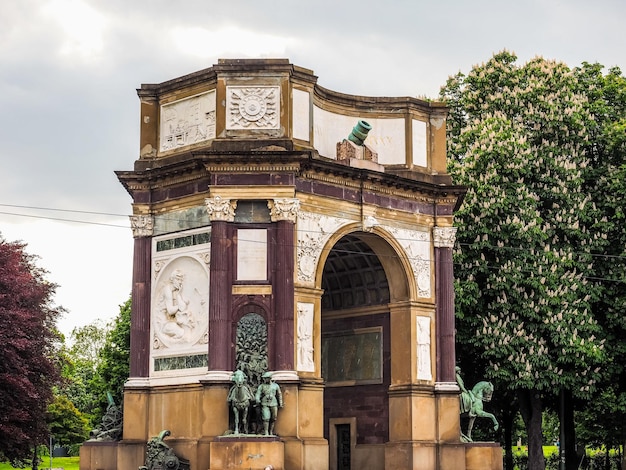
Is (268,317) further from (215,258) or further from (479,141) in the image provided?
(479,141)

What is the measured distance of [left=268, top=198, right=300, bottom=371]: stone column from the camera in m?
29.1

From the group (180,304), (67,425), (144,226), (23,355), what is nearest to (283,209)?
(180,304)

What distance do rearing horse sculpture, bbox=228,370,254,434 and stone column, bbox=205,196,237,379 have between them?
660 mm

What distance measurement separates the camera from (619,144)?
39.3m

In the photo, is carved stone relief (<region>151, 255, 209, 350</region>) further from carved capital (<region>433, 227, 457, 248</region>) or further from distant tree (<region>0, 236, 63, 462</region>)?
distant tree (<region>0, 236, 63, 462</region>)

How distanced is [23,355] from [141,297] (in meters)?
10.1

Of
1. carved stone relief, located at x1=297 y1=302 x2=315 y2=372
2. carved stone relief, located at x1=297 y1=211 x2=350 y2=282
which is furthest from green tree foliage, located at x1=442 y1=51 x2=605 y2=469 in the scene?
carved stone relief, located at x1=297 y1=302 x2=315 y2=372

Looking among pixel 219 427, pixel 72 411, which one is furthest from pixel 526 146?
pixel 72 411

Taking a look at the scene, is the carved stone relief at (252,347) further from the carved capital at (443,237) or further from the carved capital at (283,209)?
the carved capital at (443,237)

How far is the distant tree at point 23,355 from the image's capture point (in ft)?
126

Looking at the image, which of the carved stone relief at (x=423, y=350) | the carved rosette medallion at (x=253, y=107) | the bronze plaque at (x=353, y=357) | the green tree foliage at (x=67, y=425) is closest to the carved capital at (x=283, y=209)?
the carved rosette medallion at (x=253, y=107)

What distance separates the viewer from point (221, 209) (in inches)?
1168

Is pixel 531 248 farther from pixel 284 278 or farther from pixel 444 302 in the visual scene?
pixel 284 278

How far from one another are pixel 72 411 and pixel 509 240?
39.2 metres
